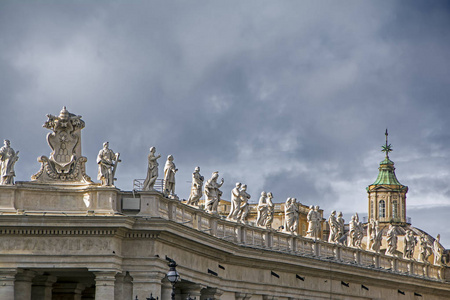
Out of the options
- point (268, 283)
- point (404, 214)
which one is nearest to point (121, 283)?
point (268, 283)

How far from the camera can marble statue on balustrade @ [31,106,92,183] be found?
203 ft

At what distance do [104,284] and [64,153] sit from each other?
6.74 meters

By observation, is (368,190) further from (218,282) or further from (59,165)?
(59,165)

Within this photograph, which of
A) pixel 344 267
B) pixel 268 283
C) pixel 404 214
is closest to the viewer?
pixel 268 283

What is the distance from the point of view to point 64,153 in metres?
62.6

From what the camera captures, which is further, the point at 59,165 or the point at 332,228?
the point at 332,228

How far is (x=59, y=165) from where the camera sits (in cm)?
6203

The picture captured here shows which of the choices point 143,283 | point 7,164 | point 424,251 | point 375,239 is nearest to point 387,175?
point 424,251

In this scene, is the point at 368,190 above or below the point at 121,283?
above

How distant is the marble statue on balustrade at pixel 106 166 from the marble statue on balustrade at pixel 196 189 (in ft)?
29.1

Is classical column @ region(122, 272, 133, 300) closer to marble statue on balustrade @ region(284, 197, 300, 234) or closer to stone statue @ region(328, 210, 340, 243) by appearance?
marble statue on balustrade @ region(284, 197, 300, 234)

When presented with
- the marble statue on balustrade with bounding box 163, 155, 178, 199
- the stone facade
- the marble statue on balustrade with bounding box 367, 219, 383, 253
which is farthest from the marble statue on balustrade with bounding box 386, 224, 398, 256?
the marble statue on balustrade with bounding box 163, 155, 178, 199

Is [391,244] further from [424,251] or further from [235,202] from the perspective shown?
[235,202]

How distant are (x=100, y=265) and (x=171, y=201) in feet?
20.3
